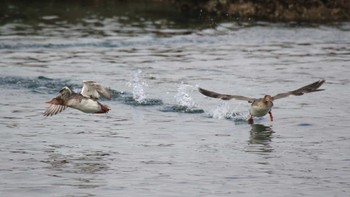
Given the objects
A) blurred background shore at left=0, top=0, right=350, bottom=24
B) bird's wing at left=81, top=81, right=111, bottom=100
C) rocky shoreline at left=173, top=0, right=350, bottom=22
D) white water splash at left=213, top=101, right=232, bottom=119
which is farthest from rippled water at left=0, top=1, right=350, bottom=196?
blurred background shore at left=0, top=0, right=350, bottom=24

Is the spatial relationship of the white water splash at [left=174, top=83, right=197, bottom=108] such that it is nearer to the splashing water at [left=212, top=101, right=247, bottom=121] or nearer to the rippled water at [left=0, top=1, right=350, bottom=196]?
the rippled water at [left=0, top=1, right=350, bottom=196]

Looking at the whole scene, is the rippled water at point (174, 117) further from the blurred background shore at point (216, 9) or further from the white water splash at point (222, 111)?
the blurred background shore at point (216, 9)

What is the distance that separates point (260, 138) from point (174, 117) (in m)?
2.76

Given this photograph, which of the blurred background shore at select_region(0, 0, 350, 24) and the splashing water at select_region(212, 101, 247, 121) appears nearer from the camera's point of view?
the splashing water at select_region(212, 101, 247, 121)

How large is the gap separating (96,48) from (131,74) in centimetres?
568

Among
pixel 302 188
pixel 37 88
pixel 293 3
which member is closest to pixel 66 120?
pixel 37 88

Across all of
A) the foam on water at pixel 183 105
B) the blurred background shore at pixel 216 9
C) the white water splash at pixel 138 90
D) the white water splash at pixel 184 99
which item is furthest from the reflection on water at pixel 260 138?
the blurred background shore at pixel 216 9

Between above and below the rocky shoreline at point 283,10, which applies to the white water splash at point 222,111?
below

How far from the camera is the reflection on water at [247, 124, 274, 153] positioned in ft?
52.6

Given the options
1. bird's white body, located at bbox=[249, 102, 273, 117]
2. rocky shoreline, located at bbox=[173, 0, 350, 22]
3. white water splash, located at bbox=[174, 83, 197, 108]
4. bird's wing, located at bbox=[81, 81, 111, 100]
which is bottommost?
white water splash, located at bbox=[174, 83, 197, 108]

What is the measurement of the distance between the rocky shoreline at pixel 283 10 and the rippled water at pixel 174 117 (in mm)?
3610

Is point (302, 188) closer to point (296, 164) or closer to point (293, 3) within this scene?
point (296, 164)

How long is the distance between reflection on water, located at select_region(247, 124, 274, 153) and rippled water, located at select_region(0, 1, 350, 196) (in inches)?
1.5

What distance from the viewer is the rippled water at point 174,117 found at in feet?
44.3
